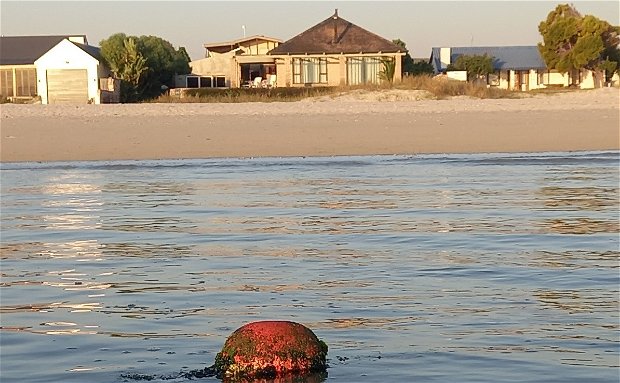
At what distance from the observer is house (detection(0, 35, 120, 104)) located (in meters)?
41.4

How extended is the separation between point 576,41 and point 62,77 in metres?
24.6

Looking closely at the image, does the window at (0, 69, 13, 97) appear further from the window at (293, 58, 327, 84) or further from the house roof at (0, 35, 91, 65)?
the window at (293, 58, 327, 84)

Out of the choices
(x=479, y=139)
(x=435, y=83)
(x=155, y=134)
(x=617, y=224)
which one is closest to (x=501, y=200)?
(x=617, y=224)

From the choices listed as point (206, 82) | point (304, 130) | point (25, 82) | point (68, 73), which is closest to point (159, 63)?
point (68, 73)

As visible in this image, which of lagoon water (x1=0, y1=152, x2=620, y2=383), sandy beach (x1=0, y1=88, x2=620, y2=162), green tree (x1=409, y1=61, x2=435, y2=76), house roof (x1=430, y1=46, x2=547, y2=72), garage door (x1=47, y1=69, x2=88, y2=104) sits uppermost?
house roof (x1=430, y1=46, x2=547, y2=72)

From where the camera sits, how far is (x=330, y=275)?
796 cm

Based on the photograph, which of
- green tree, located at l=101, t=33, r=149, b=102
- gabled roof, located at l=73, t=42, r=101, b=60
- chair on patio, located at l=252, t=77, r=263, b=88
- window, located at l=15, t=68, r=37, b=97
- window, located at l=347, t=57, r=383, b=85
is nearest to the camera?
green tree, located at l=101, t=33, r=149, b=102

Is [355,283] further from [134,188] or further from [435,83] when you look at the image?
[435,83]

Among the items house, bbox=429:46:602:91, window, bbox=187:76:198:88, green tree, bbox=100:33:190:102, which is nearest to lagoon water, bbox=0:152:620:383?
green tree, bbox=100:33:190:102

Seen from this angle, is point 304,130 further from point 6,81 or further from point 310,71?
point 6,81

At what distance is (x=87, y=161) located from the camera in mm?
18578

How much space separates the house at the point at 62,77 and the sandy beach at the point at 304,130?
38.9ft

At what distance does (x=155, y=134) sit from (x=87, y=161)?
11.4ft

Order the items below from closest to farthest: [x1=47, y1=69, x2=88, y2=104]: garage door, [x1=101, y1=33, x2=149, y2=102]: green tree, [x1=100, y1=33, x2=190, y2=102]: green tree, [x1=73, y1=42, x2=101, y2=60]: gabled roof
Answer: [x1=101, y1=33, x2=149, y2=102]: green tree → [x1=100, y1=33, x2=190, y2=102]: green tree → [x1=47, y1=69, x2=88, y2=104]: garage door → [x1=73, y1=42, x2=101, y2=60]: gabled roof
